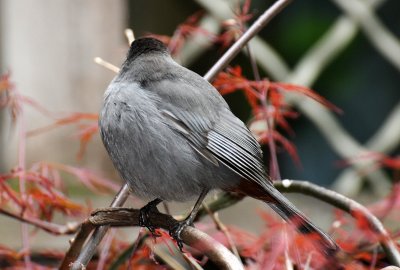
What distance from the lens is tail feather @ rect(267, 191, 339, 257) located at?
112cm

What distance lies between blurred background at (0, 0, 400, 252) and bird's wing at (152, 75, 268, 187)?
1.20 meters

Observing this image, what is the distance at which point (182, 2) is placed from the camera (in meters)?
3.29

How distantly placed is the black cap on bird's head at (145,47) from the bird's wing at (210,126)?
0.09 m

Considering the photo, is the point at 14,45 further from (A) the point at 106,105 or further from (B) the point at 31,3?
(A) the point at 106,105

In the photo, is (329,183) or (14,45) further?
(329,183)

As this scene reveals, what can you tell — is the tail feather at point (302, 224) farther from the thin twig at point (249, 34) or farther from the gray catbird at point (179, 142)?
the thin twig at point (249, 34)

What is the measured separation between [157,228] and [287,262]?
27cm

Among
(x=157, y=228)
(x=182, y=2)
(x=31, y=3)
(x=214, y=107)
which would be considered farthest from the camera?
(x=182, y=2)

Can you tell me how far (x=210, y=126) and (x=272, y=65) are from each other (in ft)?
6.77

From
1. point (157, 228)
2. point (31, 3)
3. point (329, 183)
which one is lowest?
point (329, 183)

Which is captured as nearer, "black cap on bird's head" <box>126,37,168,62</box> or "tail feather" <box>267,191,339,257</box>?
"tail feather" <box>267,191,339,257</box>

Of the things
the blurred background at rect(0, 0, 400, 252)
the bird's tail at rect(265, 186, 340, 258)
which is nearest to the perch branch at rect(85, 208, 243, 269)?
the bird's tail at rect(265, 186, 340, 258)

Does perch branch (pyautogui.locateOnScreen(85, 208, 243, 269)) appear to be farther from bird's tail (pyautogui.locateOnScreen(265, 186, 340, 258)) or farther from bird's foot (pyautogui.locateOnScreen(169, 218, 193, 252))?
bird's tail (pyautogui.locateOnScreen(265, 186, 340, 258))

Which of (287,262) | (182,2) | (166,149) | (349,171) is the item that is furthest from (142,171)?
(349,171)
